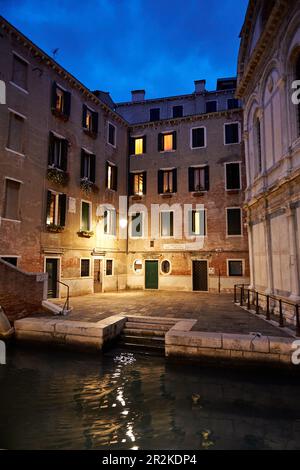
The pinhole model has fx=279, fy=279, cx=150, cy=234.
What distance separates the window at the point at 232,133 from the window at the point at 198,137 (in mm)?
1556

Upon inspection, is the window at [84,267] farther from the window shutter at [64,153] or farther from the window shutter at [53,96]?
the window shutter at [53,96]

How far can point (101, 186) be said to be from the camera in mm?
18391

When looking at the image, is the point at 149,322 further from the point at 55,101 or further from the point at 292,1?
the point at 55,101

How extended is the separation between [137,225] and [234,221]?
678 centimetres

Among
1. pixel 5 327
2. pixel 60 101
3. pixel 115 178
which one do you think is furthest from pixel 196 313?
pixel 60 101

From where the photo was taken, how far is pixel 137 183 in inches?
822

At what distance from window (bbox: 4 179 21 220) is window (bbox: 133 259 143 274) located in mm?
9226

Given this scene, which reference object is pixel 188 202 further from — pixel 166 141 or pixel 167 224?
pixel 166 141

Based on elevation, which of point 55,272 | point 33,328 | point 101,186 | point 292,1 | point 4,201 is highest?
point 292,1

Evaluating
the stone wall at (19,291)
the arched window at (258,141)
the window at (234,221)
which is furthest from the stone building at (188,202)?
the stone wall at (19,291)

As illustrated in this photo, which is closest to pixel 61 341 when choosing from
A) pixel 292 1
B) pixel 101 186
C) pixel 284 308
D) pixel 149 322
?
pixel 149 322

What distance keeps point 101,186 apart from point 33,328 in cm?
1118

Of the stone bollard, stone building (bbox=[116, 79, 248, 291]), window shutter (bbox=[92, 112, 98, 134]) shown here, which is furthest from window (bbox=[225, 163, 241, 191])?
the stone bollard
